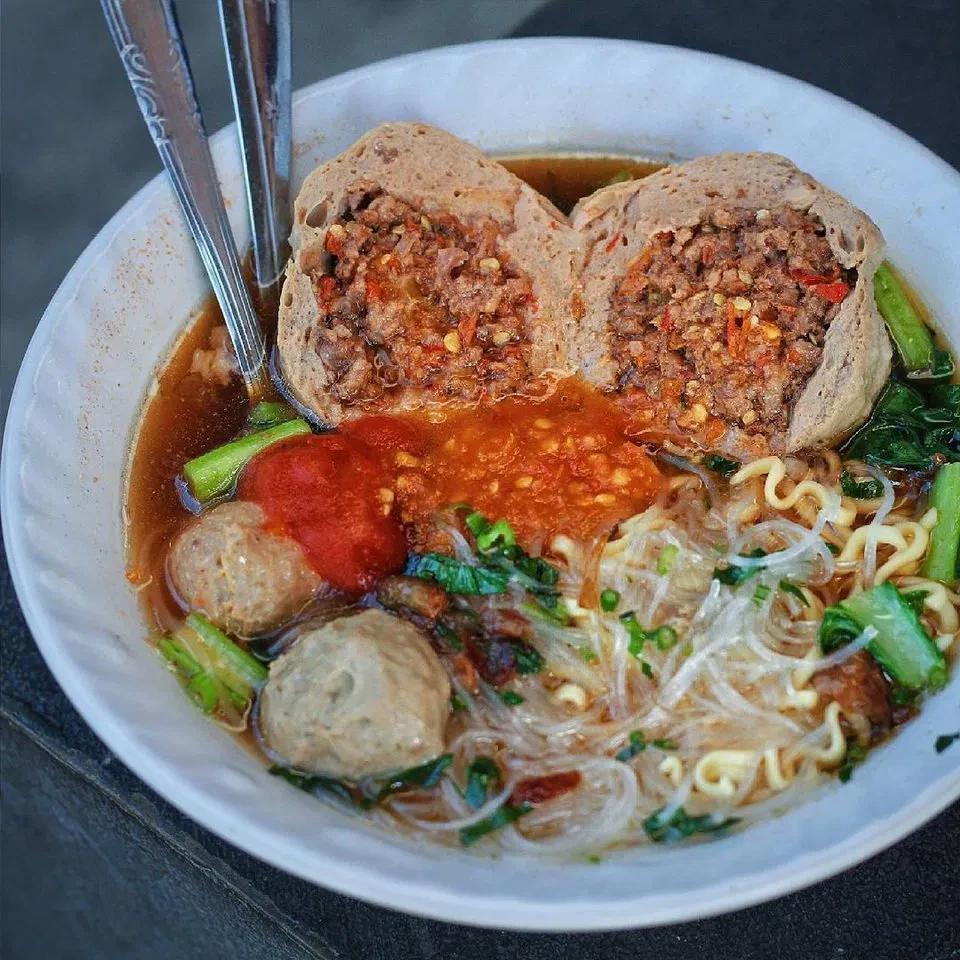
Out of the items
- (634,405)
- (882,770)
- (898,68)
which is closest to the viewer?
(882,770)

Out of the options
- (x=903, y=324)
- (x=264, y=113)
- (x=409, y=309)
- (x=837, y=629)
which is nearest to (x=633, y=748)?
(x=837, y=629)

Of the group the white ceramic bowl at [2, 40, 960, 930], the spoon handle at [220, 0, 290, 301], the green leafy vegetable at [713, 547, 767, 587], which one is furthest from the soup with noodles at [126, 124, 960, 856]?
the spoon handle at [220, 0, 290, 301]

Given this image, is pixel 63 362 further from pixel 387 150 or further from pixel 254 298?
pixel 387 150

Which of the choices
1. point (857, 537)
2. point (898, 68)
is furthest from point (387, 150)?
point (898, 68)

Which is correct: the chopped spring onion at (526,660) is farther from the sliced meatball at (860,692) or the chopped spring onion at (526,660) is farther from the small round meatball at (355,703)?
the sliced meatball at (860,692)

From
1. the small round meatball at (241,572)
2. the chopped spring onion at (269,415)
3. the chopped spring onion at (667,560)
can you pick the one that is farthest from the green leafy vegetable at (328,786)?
the chopped spring onion at (269,415)

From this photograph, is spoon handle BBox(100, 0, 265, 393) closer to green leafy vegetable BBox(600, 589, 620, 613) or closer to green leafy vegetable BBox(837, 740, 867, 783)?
green leafy vegetable BBox(600, 589, 620, 613)

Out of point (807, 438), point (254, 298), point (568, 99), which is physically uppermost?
point (568, 99)
